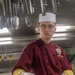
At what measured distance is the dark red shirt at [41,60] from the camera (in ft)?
3.28

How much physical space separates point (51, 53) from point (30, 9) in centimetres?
29

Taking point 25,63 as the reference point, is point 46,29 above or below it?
above

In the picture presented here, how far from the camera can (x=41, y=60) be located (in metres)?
1.03

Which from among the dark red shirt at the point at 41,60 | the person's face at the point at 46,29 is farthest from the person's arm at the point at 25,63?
the person's face at the point at 46,29

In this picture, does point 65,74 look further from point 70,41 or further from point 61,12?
point 70,41

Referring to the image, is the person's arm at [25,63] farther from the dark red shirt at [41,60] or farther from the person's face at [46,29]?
the person's face at [46,29]

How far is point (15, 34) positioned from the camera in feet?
9.07

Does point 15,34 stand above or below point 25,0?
below

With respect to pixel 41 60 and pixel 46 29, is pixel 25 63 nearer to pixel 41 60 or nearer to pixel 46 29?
pixel 41 60

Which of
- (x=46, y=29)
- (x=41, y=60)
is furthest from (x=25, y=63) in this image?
(x=46, y=29)

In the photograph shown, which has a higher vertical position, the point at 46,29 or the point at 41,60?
the point at 46,29

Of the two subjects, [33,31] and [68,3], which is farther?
[33,31]

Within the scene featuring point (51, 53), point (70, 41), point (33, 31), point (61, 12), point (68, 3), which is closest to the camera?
point (51, 53)

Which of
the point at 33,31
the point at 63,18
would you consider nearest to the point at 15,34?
the point at 33,31
